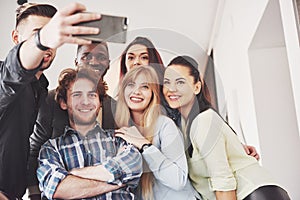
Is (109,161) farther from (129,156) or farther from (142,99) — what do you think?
(142,99)

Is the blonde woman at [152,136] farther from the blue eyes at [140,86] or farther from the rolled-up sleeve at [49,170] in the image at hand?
the rolled-up sleeve at [49,170]

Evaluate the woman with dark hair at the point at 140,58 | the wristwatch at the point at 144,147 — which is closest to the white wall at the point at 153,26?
the woman with dark hair at the point at 140,58

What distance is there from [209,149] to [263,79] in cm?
29

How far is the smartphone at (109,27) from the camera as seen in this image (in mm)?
804

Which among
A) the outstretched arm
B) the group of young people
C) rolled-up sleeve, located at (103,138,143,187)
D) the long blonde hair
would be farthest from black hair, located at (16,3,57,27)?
rolled-up sleeve, located at (103,138,143,187)

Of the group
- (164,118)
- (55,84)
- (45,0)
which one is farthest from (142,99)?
(45,0)

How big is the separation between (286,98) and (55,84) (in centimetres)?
55

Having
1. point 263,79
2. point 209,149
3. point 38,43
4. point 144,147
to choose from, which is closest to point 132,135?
point 144,147

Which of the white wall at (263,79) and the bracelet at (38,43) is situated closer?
the bracelet at (38,43)

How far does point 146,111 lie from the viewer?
86 centimetres

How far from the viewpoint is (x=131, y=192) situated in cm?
82

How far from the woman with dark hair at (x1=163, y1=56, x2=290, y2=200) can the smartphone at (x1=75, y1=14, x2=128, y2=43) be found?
5.1 inches

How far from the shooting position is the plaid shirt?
2.67 ft

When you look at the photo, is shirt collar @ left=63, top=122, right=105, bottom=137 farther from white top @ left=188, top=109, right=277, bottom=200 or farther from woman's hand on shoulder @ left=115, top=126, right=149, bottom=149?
white top @ left=188, top=109, right=277, bottom=200
